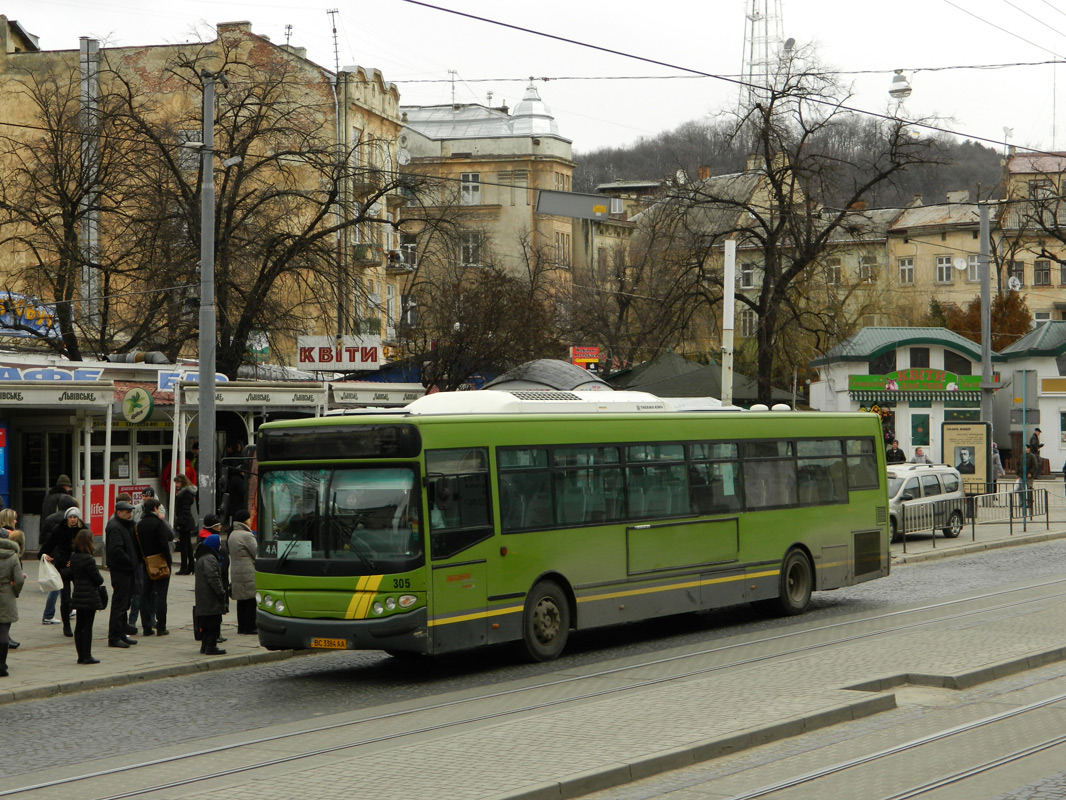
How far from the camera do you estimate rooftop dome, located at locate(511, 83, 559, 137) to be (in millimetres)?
85438

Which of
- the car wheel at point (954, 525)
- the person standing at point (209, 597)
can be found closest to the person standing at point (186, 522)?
the person standing at point (209, 597)

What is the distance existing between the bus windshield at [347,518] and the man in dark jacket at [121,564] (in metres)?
2.40

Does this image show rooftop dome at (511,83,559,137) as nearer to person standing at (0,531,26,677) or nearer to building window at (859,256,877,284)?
building window at (859,256,877,284)

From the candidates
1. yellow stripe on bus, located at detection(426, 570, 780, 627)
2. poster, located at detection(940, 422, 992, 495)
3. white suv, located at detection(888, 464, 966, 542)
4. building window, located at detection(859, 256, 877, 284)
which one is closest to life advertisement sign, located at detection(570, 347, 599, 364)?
poster, located at detection(940, 422, 992, 495)

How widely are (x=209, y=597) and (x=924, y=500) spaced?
19137 mm

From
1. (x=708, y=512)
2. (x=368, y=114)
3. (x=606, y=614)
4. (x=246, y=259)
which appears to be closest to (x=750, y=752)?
(x=606, y=614)

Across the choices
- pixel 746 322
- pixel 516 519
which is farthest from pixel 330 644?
pixel 746 322

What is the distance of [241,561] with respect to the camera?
16.0m

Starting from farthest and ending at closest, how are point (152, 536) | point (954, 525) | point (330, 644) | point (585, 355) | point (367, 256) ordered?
point (367, 256)
point (585, 355)
point (954, 525)
point (152, 536)
point (330, 644)

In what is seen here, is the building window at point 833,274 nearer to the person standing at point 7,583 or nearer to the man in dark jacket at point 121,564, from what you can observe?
the man in dark jacket at point 121,564

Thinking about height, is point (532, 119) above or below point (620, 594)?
above

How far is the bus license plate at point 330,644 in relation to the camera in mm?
13255

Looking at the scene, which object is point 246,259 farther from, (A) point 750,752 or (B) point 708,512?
(A) point 750,752

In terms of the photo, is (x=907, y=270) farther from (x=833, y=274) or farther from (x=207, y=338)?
(x=207, y=338)
